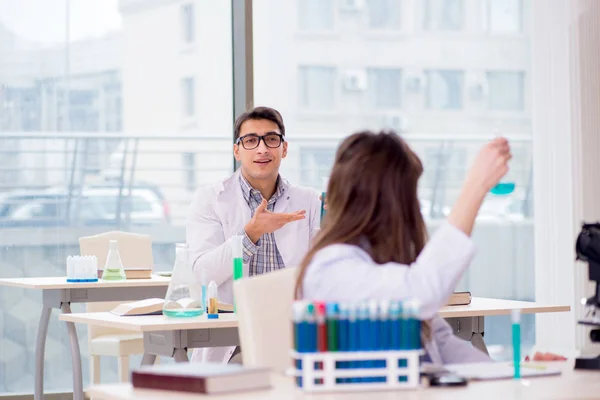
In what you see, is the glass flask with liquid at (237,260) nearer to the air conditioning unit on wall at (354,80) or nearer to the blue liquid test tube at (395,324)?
the blue liquid test tube at (395,324)

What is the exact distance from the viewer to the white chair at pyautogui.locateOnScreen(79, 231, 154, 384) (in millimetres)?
4535

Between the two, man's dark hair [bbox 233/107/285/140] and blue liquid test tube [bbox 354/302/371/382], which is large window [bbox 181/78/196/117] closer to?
man's dark hair [bbox 233/107/285/140]

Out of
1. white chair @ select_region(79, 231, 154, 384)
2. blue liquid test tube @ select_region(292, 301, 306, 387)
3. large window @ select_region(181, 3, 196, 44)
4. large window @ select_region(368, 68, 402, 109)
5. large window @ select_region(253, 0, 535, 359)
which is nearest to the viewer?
blue liquid test tube @ select_region(292, 301, 306, 387)

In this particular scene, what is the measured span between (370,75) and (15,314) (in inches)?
187

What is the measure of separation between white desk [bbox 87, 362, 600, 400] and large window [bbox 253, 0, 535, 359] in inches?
246

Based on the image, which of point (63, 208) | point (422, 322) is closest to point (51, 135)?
point (63, 208)

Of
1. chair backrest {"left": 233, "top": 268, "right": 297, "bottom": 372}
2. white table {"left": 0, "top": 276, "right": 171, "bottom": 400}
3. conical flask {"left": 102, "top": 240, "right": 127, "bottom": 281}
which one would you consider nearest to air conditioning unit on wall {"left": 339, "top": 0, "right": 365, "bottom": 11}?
white table {"left": 0, "top": 276, "right": 171, "bottom": 400}

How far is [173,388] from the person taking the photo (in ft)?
5.36

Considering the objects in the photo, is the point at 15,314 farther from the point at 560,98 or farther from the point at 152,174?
the point at 560,98

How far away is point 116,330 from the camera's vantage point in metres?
4.71

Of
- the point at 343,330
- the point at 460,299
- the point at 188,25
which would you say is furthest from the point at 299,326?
the point at 188,25

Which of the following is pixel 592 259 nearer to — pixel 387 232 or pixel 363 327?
pixel 387 232

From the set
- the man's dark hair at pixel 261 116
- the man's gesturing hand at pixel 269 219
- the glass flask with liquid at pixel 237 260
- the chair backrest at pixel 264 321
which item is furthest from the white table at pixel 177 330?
the chair backrest at pixel 264 321

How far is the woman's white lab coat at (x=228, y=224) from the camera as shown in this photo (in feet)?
11.6
